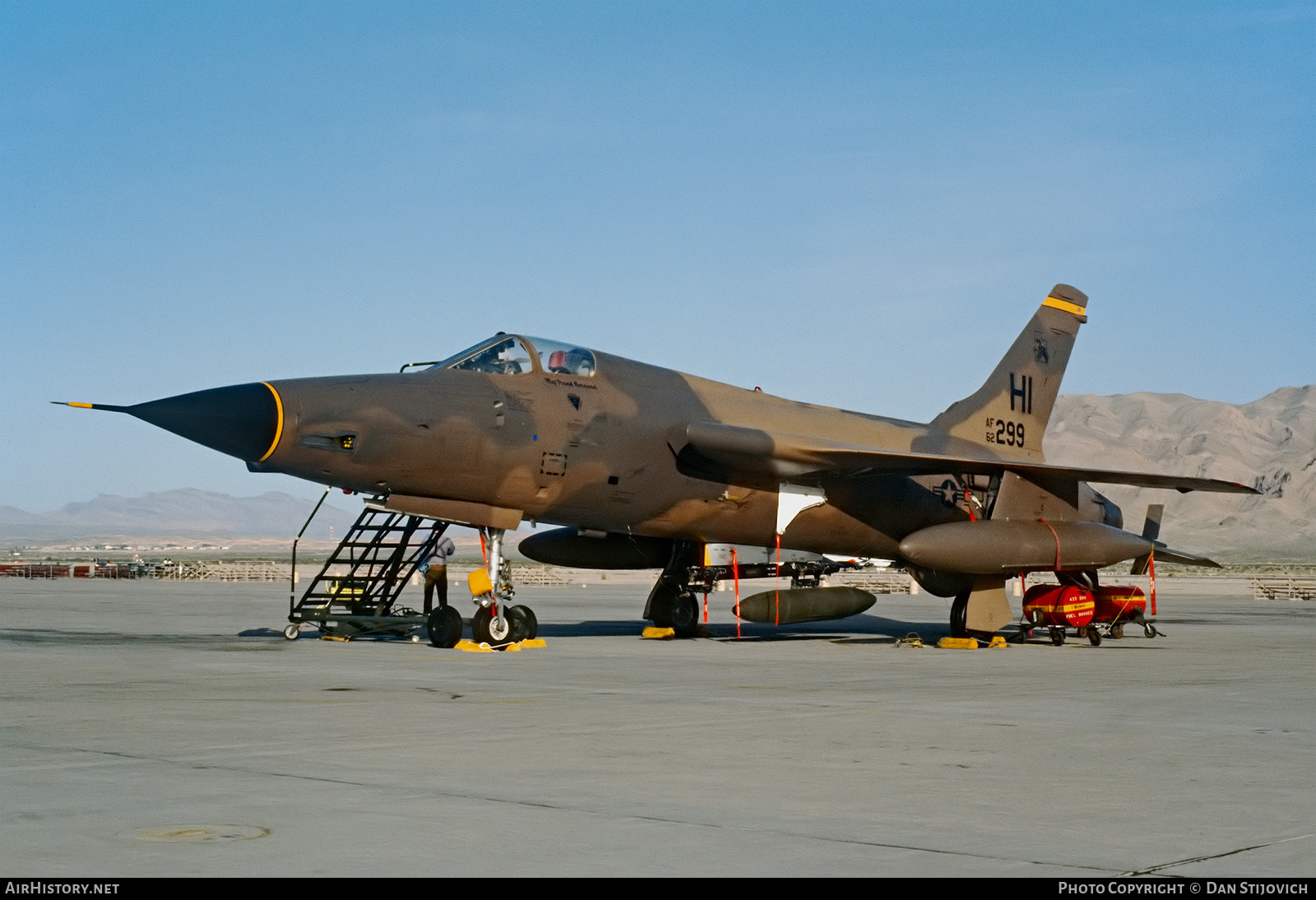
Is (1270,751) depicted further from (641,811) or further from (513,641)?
(513,641)

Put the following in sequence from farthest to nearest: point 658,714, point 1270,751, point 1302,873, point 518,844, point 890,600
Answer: point 890,600 → point 658,714 → point 1270,751 → point 518,844 → point 1302,873

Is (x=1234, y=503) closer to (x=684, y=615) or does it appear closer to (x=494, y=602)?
(x=684, y=615)

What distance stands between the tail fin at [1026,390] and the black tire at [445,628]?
29.8 ft

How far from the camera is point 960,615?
1934 centimetres

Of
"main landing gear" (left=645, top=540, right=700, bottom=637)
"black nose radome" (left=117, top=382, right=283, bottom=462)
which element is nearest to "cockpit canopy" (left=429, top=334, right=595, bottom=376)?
"black nose radome" (left=117, top=382, right=283, bottom=462)

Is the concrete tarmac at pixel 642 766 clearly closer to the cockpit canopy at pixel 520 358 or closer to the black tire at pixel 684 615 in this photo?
the cockpit canopy at pixel 520 358

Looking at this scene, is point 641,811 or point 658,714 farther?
point 658,714

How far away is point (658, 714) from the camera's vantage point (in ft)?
30.8

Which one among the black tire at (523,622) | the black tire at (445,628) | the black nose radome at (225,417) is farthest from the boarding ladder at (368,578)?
the black nose radome at (225,417)

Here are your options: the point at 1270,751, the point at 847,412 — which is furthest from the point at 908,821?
the point at 847,412

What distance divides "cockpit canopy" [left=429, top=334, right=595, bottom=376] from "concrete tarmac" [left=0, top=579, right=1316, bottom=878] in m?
3.35

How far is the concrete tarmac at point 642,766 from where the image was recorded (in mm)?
4941

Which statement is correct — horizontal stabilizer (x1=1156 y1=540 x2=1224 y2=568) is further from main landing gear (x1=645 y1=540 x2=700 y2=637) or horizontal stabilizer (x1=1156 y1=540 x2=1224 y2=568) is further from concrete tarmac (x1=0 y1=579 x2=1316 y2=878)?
main landing gear (x1=645 y1=540 x2=700 y2=637)

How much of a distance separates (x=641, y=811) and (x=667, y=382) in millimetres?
12185
